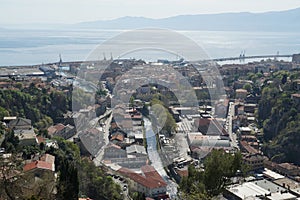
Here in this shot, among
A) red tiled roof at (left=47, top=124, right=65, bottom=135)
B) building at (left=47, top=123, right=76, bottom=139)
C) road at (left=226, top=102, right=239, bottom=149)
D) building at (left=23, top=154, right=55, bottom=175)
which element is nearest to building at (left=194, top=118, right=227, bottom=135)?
road at (left=226, top=102, right=239, bottom=149)

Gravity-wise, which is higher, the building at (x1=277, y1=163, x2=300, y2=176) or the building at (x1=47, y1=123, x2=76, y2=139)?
the building at (x1=47, y1=123, x2=76, y2=139)

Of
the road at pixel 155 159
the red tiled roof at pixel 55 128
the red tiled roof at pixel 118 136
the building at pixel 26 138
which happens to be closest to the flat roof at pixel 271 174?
the road at pixel 155 159

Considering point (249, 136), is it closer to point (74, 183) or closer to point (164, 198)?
point (164, 198)

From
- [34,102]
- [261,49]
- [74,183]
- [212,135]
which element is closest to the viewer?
[74,183]

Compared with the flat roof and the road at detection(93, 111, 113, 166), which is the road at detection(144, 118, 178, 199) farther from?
the flat roof

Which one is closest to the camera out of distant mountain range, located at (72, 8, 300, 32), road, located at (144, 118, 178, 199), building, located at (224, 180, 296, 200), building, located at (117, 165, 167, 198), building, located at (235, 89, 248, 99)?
building, located at (224, 180, 296, 200)

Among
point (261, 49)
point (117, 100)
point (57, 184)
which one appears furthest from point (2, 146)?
point (261, 49)
